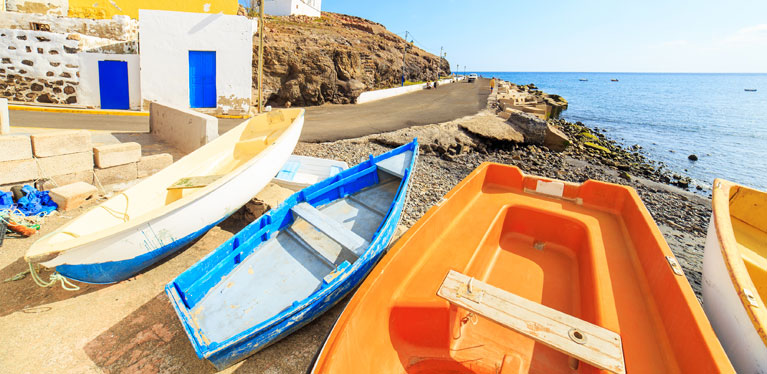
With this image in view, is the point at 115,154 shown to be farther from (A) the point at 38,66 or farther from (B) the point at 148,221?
(A) the point at 38,66

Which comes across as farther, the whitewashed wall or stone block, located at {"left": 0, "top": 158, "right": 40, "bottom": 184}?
the whitewashed wall

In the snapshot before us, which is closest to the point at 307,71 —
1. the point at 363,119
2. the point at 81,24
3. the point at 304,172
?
the point at 363,119

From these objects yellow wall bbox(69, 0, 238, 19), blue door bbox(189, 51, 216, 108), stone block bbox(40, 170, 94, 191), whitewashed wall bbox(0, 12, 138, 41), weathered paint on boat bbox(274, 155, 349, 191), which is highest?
yellow wall bbox(69, 0, 238, 19)

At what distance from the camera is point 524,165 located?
464 inches

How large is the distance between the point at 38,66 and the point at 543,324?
59.0ft

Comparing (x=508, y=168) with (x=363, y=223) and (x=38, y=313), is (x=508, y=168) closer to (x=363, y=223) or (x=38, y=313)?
(x=363, y=223)

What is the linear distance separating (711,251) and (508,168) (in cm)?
243

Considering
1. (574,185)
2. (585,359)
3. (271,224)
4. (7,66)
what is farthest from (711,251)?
(7,66)

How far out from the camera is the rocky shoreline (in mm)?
7957

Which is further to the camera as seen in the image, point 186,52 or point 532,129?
point 532,129

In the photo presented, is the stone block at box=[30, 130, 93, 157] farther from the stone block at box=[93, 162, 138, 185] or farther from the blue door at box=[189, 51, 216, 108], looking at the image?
the blue door at box=[189, 51, 216, 108]

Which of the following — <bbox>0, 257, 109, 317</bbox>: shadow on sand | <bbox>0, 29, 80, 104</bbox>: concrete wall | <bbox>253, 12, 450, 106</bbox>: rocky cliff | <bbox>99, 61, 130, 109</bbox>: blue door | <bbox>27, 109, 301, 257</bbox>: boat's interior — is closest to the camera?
<bbox>0, 257, 109, 317</bbox>: shadow on sand

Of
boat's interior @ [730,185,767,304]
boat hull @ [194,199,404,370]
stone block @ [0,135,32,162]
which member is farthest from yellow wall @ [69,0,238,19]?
boat's interior @ [730,185,767,304]

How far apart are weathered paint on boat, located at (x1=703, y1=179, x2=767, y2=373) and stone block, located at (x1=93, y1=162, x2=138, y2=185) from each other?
8.17 metres
